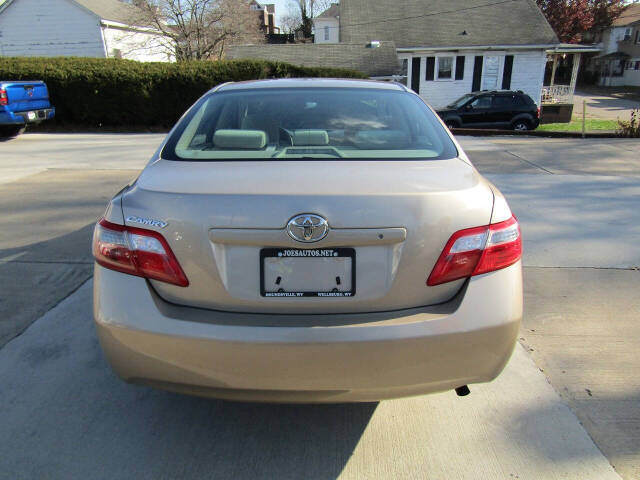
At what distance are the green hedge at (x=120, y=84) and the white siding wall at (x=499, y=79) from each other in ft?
41.9

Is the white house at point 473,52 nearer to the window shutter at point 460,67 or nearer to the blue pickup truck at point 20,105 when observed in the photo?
the window shutter at point 460,67

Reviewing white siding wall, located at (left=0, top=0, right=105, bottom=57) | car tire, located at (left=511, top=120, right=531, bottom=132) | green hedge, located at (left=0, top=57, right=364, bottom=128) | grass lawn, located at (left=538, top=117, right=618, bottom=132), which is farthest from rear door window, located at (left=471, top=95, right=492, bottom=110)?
white siding wall, located at (left=0, top=0, right=105, bottom=57)

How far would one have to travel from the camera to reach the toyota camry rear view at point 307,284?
6.13ft

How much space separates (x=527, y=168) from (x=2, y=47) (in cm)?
3017

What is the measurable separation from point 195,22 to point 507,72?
1615 cm

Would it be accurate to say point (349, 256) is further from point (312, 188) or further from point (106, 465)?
point (106, 465)

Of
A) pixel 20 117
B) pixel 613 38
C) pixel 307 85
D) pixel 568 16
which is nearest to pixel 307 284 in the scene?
pixel 307 85

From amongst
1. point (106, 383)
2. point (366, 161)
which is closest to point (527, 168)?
point (366, 161)

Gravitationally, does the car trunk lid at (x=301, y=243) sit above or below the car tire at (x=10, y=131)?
above

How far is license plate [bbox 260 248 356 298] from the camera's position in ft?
6.16

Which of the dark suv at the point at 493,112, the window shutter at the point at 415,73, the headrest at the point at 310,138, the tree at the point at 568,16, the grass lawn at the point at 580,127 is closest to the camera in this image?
the headrest at the point at 310,138

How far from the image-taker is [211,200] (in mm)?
1893

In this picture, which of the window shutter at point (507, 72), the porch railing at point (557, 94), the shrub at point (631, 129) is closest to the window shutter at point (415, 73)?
the window shutter at point (507, 72)

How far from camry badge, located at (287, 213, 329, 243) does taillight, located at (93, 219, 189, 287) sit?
0.48m
